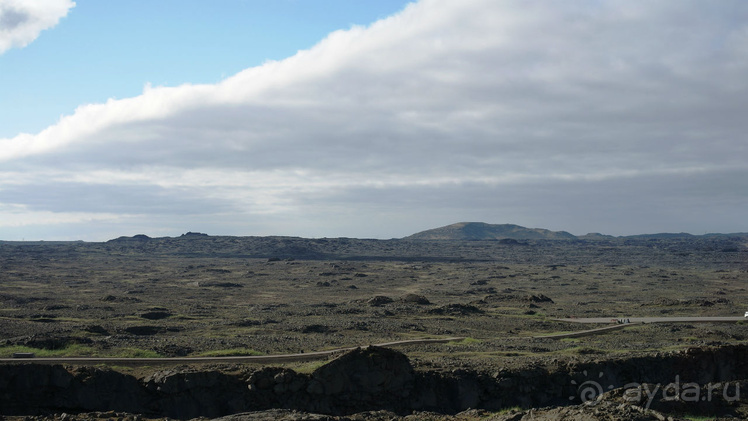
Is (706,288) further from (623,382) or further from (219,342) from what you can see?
(219,342)

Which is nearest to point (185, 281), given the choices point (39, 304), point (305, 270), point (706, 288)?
point (305, 270)

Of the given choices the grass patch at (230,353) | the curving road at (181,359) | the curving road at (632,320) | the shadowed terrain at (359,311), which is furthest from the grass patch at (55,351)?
the curving road at (632,320)

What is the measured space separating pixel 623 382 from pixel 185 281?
298 ft

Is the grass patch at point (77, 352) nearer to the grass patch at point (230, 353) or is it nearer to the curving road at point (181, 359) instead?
the curving road at point (181, 359)

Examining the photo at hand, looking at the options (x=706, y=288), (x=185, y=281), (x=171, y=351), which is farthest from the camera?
(x=185, y=281)

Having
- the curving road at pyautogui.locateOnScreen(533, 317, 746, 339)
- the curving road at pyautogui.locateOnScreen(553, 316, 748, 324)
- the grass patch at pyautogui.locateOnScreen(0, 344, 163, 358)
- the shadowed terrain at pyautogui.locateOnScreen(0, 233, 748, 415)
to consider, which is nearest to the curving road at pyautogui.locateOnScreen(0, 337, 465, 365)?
the grass patch at pyautogui.locateOnScreen(0, 344, 163, 358)

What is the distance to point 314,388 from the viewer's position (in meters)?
25.8

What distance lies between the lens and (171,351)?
35.8m

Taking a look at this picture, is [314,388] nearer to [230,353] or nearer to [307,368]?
[307,368]

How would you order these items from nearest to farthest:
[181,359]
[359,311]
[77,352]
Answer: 1. [181,359]
2. [77,352]
3. [359,311]

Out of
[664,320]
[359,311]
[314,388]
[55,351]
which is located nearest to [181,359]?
[55,351]

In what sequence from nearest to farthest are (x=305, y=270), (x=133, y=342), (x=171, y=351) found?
(x=171, y=351)
(x=133, y=342)
(x=305, y=270)

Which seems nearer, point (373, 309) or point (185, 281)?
point (373, 309)

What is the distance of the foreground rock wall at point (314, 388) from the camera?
2448 centimetres
